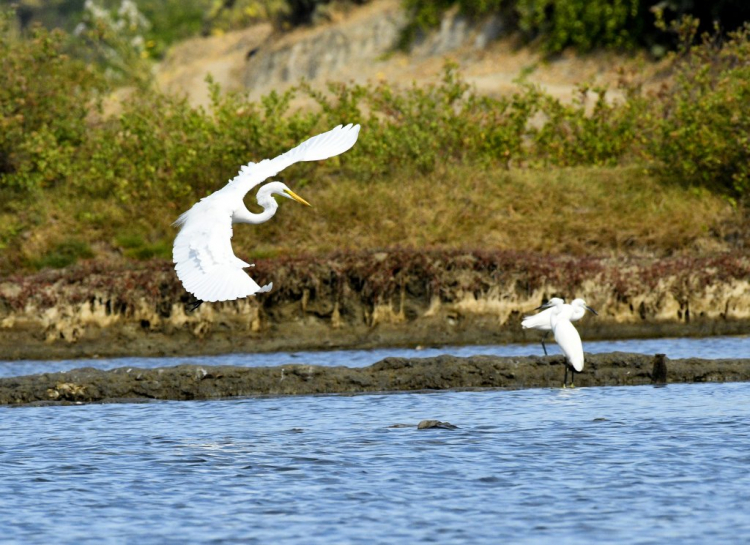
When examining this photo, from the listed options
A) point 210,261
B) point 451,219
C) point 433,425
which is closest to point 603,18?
point 451,219

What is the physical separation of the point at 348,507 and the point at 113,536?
5.66 feet

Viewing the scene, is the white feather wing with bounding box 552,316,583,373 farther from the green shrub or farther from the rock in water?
the green shrub

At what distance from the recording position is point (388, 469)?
1153cm

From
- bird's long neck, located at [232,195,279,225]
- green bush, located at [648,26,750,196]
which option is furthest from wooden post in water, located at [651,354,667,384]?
green bush, located at [648,26,750,196]

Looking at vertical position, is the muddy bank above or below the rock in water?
above

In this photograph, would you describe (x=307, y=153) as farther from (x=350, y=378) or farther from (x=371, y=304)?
(x=371, y=304)

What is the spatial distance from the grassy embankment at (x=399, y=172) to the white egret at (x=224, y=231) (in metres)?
10.6

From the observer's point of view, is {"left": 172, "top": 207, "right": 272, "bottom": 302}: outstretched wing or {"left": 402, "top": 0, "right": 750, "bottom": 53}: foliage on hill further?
{"left": 402, "top": 0, "right": 750, "bottom": 53}: foliage on hill

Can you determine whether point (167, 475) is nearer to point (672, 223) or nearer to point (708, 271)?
point (708, 271)

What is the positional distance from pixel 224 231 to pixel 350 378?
2429 millimetres

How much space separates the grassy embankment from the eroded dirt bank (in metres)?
2.82

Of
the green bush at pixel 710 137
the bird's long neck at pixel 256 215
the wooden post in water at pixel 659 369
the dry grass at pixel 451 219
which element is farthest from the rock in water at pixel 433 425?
the green bush at pixel 710 137

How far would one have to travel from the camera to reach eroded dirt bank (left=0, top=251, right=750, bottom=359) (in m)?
22.6

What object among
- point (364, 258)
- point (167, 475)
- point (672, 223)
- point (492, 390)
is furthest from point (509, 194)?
point (167, 475)
